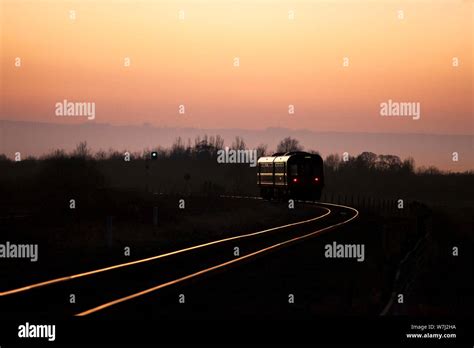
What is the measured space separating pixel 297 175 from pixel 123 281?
39.1m

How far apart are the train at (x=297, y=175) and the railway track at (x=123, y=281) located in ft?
93.2

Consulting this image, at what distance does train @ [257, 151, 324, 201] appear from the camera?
54562 mm

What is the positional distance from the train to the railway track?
93.2 feet

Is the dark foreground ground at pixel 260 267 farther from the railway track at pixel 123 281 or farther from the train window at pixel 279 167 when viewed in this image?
the train window at pixel 279 167

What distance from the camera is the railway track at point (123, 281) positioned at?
42.2 feet

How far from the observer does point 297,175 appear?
54.6m

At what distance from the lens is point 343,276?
59.9ft

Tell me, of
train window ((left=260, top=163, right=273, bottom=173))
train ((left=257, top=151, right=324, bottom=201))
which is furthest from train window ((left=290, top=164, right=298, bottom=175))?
train window ((left=260, top=163, right=273, bottom=173))

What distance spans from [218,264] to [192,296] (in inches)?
204

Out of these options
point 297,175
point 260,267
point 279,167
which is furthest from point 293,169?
point 260,267

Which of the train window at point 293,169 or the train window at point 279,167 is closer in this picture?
the train window at point 293,169

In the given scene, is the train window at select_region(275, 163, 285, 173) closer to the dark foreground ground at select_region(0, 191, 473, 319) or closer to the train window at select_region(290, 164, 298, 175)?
the train window at select_region(290, 164, 298, 175)

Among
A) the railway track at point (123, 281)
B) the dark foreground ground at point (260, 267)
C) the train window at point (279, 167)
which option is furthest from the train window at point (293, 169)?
the railway track at point (123, 281)

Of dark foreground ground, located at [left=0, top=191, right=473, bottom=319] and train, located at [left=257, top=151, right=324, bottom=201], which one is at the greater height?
train, located at [left=257, top=151, right=324, bottom=201]
